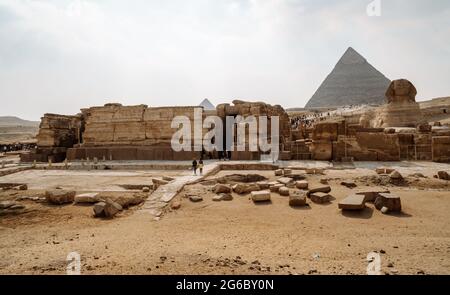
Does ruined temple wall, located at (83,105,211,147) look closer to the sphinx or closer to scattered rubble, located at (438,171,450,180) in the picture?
scattered rubble, located at (438,171,450,180)

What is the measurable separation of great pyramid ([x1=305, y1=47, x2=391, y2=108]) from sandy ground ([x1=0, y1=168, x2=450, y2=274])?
224ft

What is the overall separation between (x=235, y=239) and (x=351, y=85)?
76.6m

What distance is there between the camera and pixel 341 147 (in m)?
11.5

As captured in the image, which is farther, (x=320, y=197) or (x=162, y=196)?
(x=162, y=196)

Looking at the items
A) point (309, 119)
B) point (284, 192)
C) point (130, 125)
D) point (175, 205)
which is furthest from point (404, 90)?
point (175, 205)

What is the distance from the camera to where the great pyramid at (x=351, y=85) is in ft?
222

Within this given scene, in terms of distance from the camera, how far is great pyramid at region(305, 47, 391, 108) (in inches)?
2661

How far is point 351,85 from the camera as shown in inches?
2825

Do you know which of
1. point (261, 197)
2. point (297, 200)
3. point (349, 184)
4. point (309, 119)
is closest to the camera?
point (297, 200)

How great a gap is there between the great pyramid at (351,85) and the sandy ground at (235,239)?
68248mm

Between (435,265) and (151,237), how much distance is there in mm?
3439

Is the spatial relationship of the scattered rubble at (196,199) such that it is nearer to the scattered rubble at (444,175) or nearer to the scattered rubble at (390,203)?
the scattered rubble at (390,203)

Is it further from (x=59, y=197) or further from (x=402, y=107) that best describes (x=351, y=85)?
(x=59, y=197)
